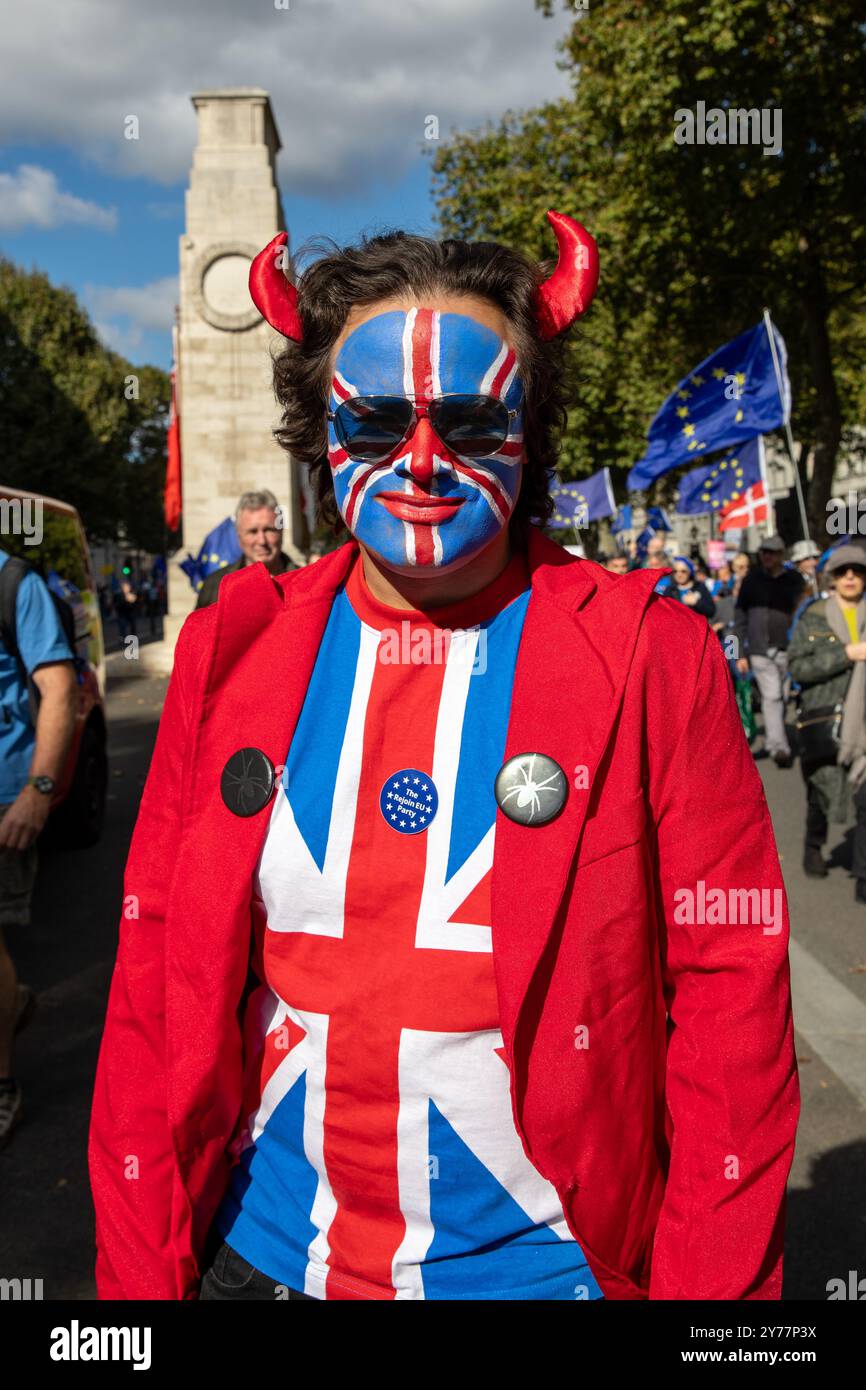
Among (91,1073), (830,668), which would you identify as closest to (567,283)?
(91,1073)

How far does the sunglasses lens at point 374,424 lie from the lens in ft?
5.36

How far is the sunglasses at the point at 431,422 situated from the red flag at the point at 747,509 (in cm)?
990

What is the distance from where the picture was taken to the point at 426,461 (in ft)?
5.27

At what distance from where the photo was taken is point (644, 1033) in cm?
148

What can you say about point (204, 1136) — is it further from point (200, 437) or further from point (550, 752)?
point (200, 437)

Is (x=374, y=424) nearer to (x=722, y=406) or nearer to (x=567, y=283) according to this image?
(x=567, y=283)

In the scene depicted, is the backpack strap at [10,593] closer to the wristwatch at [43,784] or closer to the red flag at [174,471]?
the wristwatch at [43,784]

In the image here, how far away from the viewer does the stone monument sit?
2020cm

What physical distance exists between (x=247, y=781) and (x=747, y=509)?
10.4 m

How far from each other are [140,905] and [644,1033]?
2.32 ft

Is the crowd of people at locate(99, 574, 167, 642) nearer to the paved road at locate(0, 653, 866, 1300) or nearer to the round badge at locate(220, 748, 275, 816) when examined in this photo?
the paved road at locate(0, 653, 866, 1300)

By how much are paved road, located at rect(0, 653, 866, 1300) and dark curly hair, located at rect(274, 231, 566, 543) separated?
227cm

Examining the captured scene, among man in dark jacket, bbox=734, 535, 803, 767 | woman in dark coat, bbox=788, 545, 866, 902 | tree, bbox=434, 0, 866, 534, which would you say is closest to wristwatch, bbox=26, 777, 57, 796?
woman in dark coat, bbox=788, 545, 866, 902

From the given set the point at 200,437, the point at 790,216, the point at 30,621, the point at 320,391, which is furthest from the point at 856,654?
the point at 200,437
